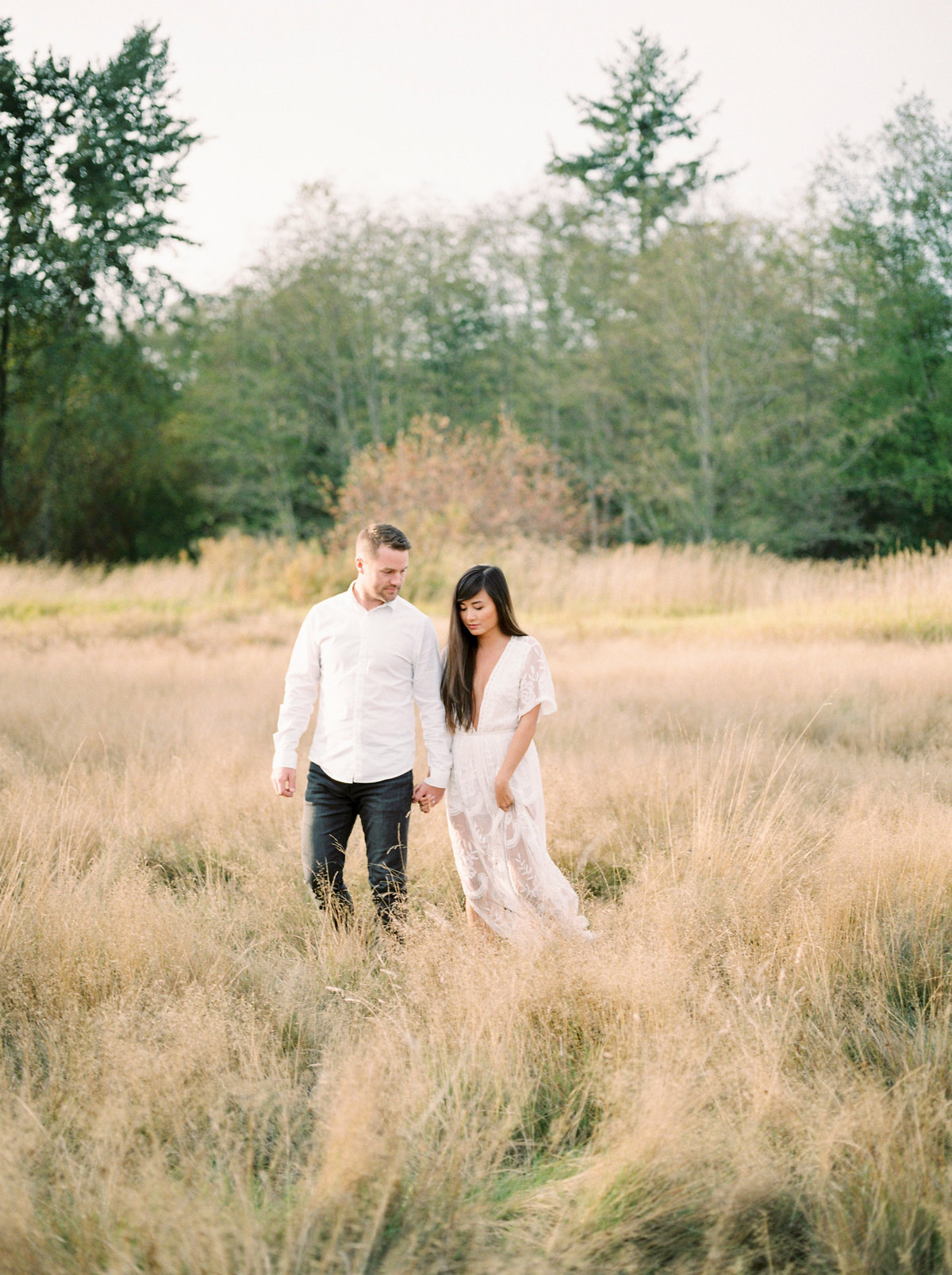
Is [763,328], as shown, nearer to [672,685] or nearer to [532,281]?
[532,281]

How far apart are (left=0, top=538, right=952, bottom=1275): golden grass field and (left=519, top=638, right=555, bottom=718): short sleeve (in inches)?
35.5

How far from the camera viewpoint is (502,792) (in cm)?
370

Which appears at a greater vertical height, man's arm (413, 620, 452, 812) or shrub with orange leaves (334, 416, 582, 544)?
shrub with orange leaves (334, 416, 582, 544)

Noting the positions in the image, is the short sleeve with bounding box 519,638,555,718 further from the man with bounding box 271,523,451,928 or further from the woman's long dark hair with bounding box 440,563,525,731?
the man with bounding box 271,523,451,928

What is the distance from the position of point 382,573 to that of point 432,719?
0.64 metres

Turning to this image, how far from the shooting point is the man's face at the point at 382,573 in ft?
11.8

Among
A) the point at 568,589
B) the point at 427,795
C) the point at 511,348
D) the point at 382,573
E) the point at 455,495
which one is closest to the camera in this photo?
the point at 382,573

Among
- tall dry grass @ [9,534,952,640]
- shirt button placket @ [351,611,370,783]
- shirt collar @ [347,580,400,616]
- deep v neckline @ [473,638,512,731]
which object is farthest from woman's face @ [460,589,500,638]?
tall dry grass @ [9,534,952,640]

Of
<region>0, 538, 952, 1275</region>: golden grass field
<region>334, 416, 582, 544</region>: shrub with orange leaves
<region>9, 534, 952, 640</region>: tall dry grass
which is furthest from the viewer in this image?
<region>334, 416, 582, 544</region>: shrub with orange leaves

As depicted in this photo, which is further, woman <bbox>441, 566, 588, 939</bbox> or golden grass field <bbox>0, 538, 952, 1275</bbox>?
woman <bbox>441, 566, 588, 939</bbox>

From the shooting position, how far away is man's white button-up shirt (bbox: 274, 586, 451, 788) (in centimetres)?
368

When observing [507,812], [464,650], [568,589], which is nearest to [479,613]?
[464,650]

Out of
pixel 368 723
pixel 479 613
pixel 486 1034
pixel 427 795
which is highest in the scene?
pixel 479 613

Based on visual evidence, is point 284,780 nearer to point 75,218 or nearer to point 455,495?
point 455,495
